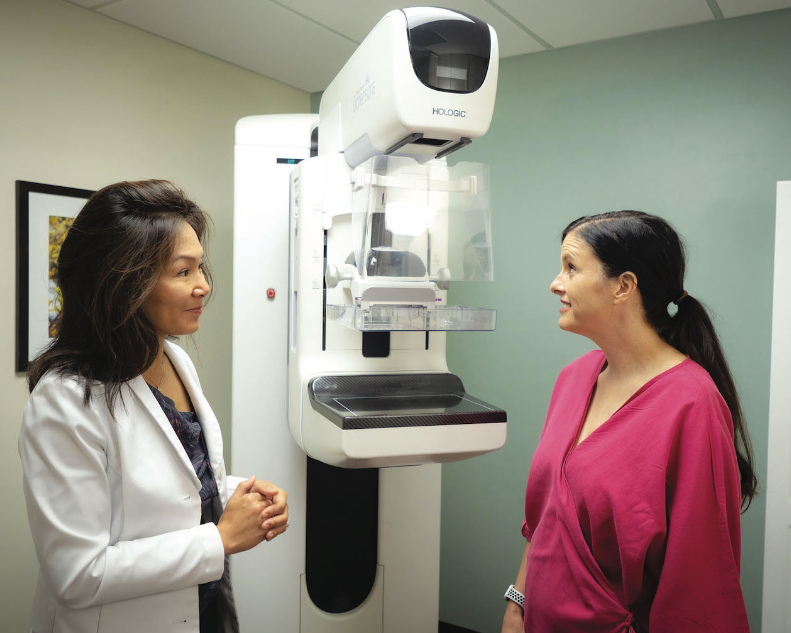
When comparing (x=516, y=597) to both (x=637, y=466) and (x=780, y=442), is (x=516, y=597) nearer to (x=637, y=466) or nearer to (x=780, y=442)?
(x=637, y=466)

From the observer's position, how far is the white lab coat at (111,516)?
0.96 metres

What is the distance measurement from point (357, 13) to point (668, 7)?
99cm

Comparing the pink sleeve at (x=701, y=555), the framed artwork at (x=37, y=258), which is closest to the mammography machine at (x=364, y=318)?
the pink sleeve at (x=701, y=555)

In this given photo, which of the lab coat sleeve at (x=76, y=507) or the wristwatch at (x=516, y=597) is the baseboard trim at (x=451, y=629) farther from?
the lab coat sleeve at (x=76, y=507)

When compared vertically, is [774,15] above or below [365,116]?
above

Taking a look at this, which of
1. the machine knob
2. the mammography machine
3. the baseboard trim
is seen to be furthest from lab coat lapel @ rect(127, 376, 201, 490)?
the baseboard trim

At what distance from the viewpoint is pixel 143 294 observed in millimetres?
1060

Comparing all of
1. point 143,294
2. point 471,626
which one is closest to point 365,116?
point 143,294

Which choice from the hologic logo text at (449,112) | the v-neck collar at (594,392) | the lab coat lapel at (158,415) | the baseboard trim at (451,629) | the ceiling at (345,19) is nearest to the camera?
the lab coat lapel at (158,415)

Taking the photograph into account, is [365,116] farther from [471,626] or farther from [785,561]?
[471,626]

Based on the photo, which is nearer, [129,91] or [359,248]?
[359,248]

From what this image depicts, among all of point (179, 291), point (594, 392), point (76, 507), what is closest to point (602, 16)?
point (594, 392)

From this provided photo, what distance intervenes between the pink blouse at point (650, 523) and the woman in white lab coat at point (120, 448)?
59cm

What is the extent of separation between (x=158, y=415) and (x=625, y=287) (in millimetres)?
924
